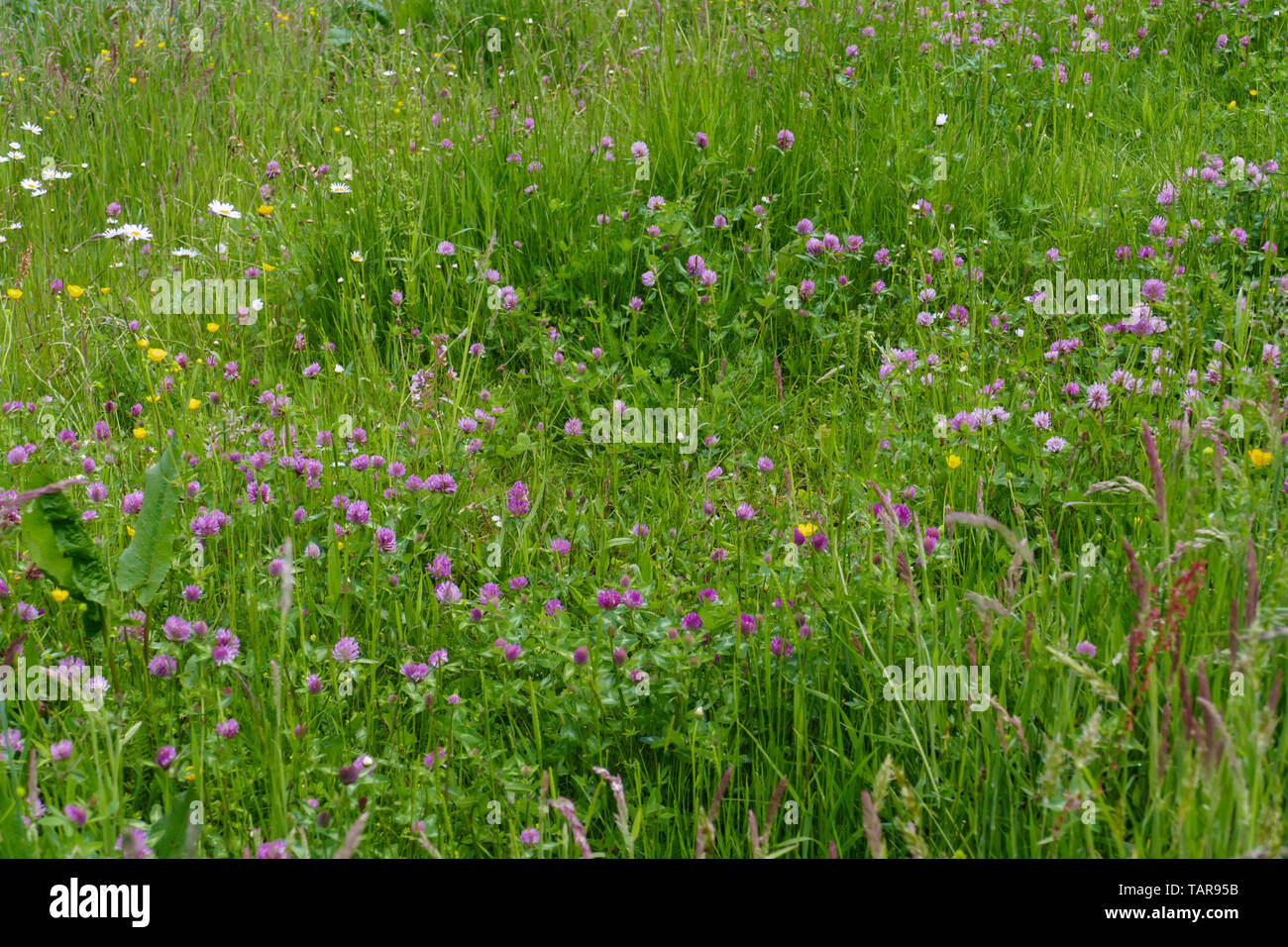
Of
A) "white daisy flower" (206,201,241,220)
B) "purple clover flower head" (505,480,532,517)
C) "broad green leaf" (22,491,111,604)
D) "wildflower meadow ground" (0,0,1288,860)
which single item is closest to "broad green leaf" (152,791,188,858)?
"wildflower meadow ground" (0,0,1288,860)

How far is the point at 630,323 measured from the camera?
3838mm

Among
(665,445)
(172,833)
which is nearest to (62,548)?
(172,833)

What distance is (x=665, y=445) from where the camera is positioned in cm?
320

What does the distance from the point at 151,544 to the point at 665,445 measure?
146 centimetres

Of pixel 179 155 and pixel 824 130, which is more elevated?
pixel 179 155

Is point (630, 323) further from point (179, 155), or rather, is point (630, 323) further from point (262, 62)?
point (262, 62)

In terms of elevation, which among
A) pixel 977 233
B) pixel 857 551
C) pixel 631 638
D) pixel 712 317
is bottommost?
pixel 631 638

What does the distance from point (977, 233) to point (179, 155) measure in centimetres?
363

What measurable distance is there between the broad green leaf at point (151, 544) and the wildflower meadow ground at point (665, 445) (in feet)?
0.05

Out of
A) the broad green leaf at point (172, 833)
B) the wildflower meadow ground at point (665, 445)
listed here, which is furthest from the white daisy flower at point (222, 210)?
the broad green leaf at point (172, 833)

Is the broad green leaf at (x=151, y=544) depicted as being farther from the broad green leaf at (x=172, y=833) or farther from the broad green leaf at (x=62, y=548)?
the broad green leaf at (x=172, y=833)

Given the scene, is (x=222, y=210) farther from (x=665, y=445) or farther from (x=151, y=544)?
(x=151, y=544)

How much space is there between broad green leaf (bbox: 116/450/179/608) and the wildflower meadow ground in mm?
15
